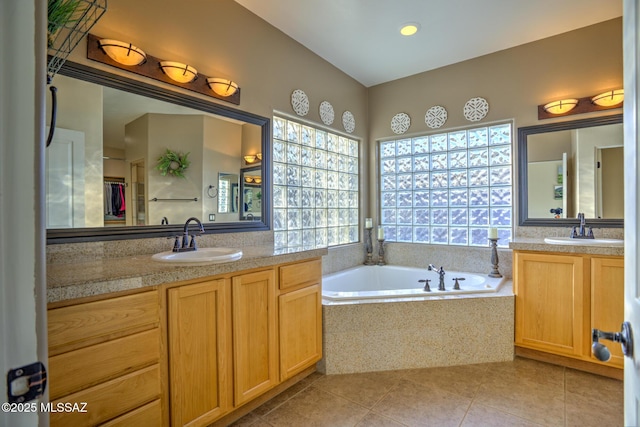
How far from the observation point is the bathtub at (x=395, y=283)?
235cm

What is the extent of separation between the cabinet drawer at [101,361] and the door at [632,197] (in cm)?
152

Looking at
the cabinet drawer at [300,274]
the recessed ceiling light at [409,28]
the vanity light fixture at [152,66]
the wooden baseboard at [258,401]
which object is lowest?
the wooden baseboard at [258,401]

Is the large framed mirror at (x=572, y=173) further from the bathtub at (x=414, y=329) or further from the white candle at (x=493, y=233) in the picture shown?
the bathtub at (x=414, y=329)

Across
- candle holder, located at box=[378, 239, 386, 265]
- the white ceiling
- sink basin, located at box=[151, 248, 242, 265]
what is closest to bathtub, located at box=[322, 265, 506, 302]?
candle holder, located at box=[378, 239, 386, 265]

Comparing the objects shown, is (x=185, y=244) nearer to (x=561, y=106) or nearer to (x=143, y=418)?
(x=143, y=418)

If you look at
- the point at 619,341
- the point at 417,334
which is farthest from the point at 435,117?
the point at 619,341

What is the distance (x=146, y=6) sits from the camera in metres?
1.82

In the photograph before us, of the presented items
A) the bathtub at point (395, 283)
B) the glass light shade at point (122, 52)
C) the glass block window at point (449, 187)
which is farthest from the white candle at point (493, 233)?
the glass light shade at point (122, 52)

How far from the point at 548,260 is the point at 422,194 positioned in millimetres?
1426

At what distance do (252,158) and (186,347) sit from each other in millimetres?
1479

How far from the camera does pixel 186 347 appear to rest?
1408mm

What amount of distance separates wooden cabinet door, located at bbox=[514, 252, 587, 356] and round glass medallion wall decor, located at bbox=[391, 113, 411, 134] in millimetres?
1787

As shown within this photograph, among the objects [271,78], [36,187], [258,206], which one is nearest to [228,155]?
[258,206]

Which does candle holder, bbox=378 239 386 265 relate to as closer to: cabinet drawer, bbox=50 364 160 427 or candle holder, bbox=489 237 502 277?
candle holder, bbox=489 237 502 277
